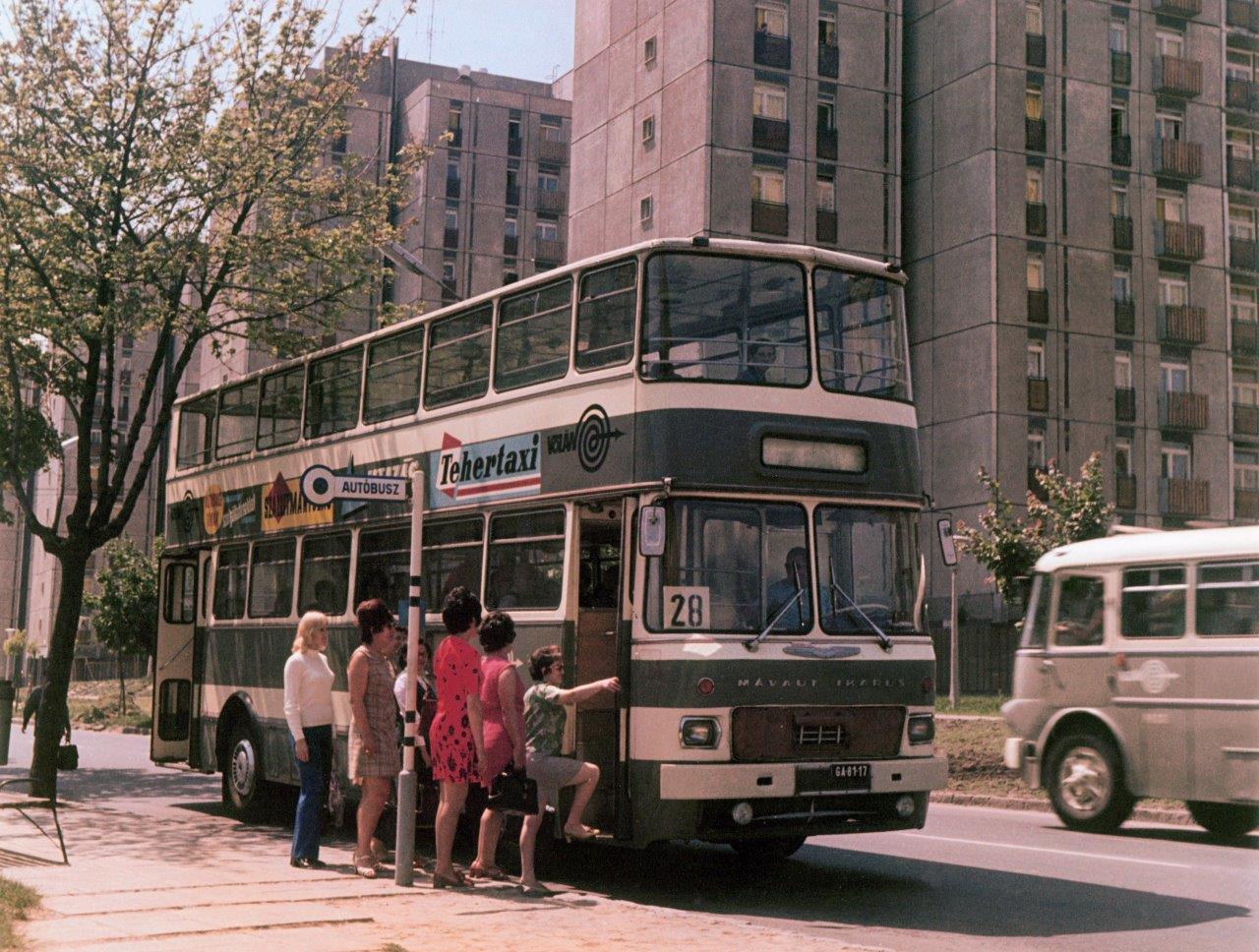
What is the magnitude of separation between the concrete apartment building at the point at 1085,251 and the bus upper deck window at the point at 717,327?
34.6m

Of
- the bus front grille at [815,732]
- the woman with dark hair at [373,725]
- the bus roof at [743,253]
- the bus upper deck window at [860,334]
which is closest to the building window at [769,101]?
Result: the bus roof at [743,253]

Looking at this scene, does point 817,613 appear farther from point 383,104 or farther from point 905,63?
point 383,104

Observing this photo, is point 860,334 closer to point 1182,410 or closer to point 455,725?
point 455,725

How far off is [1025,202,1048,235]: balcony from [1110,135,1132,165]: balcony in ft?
12.4

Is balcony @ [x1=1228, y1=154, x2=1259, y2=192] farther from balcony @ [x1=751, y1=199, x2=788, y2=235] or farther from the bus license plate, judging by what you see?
the bus license plate

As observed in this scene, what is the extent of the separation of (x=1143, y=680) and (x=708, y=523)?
6.33 m

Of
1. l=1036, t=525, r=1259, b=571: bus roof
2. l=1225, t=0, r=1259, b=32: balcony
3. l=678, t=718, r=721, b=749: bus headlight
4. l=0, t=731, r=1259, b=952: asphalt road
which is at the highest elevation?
l=1225, t=0, r=1259, b=32: balcony

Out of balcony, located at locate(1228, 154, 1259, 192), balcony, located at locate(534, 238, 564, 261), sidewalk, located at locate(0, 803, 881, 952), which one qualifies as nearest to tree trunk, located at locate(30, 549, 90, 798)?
sidewalk, located at locate(0, 803, 881, 952)

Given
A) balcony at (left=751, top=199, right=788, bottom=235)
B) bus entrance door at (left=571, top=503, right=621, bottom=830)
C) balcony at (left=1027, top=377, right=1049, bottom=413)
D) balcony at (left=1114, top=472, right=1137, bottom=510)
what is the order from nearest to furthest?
bus entrance door at (left=571, top=503, right=621, bottom=830), balcony at (left=1027, top=377, right=1049, bottom=413), balcony at (left=751, top=199, right=788, bottom=235), balcony at (left=1114, top=472, right=1137, bottom=510)

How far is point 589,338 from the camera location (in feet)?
39.8

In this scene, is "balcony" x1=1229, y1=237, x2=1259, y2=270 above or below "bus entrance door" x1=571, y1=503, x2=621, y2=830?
above

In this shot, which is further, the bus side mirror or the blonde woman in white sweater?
the blonde woman in white sweater

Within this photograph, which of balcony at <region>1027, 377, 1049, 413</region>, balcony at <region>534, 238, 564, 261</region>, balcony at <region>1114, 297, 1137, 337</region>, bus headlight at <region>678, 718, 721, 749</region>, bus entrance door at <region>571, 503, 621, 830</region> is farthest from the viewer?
balcony at <region>534, 238, 564, 261</region>

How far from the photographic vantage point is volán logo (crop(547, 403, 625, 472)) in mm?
11664
